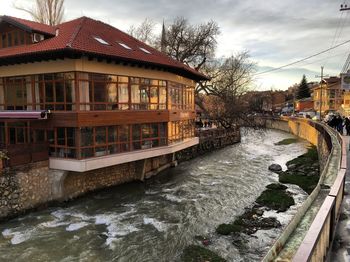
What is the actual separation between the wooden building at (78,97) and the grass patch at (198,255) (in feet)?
23.3

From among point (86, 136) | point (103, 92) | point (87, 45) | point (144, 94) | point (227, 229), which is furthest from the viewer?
point (144, 94)

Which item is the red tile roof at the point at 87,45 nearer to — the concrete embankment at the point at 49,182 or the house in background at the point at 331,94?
the concrete embankment at the point at 49,182

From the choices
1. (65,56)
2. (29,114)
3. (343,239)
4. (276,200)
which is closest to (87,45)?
(65,56)

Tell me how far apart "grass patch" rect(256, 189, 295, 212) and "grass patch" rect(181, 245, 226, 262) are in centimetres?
595

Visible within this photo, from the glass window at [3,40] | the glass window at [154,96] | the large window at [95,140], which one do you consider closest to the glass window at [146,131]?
the large window at [95,140]

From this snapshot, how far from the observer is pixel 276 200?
16.6m

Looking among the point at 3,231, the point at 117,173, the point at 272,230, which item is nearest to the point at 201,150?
the point at 117,173

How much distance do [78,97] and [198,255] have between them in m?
9.57

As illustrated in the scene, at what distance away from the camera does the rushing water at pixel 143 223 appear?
1135cm

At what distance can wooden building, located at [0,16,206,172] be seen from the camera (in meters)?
15.7

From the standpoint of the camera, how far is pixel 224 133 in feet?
129

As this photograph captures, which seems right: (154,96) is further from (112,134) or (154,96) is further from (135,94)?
(112,134)

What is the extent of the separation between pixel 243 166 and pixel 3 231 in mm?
18065

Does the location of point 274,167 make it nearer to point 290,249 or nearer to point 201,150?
point 201,150
